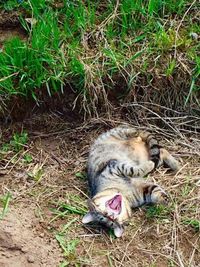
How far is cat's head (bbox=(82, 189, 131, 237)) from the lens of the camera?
10.8 feet

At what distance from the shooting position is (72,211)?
3.41m

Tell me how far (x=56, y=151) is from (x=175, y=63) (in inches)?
37.5

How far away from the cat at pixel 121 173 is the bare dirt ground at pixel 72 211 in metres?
0.06

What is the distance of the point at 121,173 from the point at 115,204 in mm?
288

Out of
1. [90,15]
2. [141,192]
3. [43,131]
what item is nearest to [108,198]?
[141,192]

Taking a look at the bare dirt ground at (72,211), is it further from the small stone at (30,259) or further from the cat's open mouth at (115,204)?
the cat's open mouth at (115,204)

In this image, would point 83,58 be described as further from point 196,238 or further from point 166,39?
point 196,238

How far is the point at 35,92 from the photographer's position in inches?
154

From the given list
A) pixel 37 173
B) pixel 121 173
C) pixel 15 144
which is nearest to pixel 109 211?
pixel 121 173

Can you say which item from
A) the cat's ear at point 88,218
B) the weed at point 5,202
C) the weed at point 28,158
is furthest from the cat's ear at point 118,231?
the weed at point 28,158

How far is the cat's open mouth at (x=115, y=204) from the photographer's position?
3332mm

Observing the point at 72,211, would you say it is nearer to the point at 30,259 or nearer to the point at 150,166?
the point at 30,259

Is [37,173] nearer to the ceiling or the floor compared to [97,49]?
nearer to the floor

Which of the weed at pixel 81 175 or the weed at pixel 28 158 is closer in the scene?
the weed at pixel 81 175
